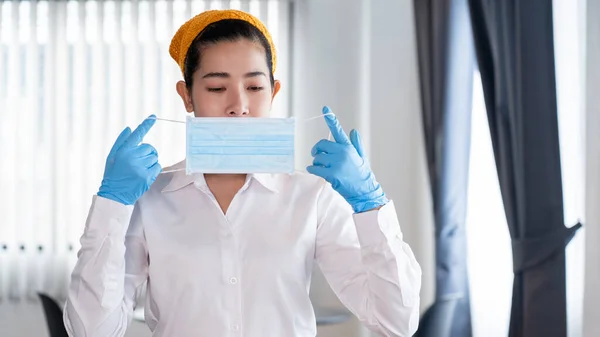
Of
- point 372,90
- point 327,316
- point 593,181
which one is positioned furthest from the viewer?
point 372,90

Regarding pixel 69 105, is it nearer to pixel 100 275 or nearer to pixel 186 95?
pixel 186 95

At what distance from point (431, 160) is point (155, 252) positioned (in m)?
1.96

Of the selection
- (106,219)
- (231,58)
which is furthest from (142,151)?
(231,58)

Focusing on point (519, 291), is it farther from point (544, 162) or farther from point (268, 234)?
point (268, 234)

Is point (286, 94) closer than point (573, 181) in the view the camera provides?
No

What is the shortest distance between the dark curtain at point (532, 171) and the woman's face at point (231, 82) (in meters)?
1.22

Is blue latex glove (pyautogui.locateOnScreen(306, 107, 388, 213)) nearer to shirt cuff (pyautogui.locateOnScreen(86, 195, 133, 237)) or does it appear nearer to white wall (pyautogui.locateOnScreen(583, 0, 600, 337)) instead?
→ shirt cuff (pyautogui.locateOnScreen(86, 195, 133, 237))

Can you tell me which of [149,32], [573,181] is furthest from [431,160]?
[149,32]

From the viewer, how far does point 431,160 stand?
306 centimetres

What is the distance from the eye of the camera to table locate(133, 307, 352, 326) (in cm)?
292

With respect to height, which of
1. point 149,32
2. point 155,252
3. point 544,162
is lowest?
point 155,252

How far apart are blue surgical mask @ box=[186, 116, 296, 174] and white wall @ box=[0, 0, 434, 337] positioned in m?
2.10

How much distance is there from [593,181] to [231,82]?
1.43 meters

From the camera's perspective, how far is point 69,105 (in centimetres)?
378
